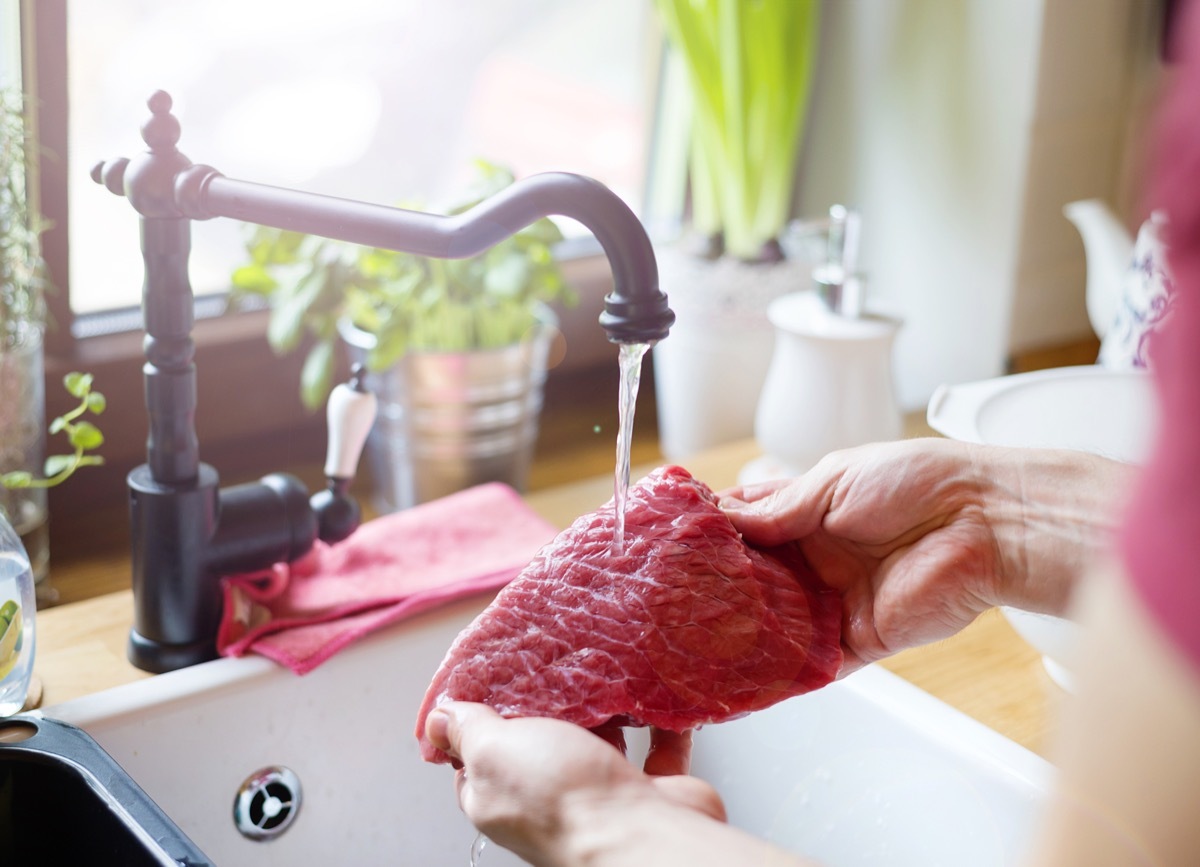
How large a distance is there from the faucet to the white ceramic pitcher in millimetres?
475

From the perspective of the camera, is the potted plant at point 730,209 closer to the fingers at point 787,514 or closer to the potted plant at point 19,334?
the fingers at point 787,514

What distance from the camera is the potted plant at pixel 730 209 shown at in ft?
5.08

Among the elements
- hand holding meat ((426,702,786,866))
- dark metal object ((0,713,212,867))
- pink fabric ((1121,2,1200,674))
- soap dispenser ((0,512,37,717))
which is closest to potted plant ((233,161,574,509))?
soap dispenser ((0,512,37,717))

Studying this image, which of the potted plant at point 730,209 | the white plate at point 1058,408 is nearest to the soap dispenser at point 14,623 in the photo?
the white plate at point 1058,408

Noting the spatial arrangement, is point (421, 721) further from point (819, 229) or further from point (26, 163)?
point (819, 229)

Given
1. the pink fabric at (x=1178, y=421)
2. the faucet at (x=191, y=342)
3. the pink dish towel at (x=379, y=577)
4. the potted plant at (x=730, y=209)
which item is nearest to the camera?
the pink fabric at (x=1178, y=421)

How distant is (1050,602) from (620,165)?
111 cm

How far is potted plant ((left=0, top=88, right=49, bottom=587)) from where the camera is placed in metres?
1.11

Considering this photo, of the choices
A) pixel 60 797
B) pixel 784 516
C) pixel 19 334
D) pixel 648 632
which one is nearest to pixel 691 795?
pixel 648 632

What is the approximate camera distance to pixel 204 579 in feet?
3.34

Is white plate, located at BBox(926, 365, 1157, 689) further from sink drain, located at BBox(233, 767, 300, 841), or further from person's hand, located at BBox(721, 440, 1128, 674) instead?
sink drain, located at BBox(233, 767, 300, 841)

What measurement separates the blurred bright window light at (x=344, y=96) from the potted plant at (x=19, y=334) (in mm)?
128

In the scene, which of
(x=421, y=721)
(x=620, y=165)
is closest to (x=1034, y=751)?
(x=421, y=721)

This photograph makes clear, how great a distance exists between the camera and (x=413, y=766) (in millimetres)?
1071
